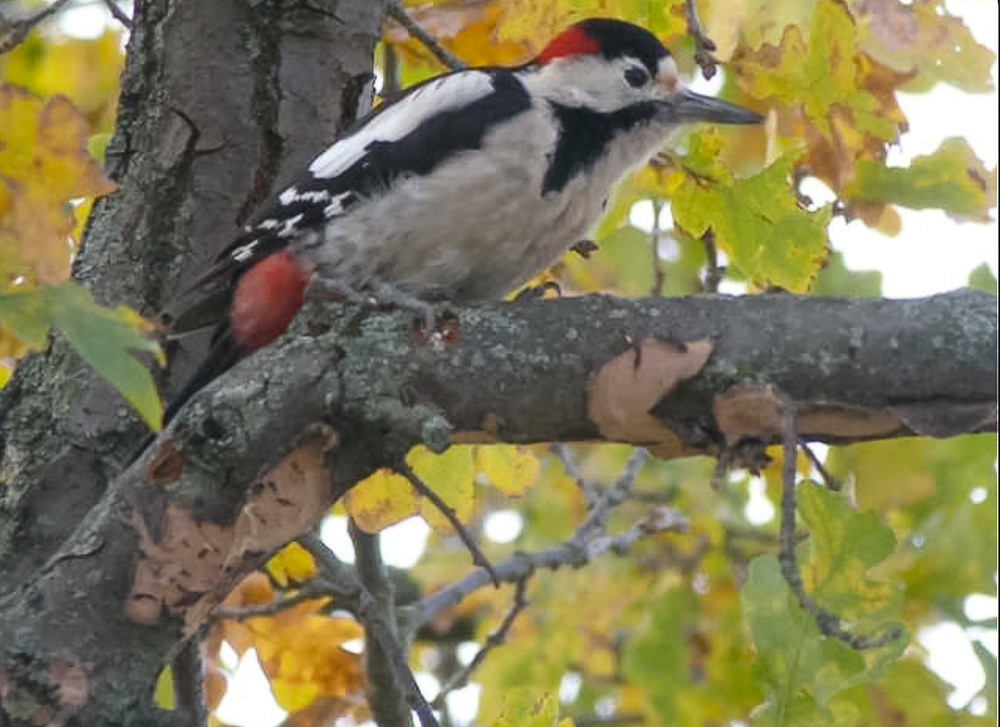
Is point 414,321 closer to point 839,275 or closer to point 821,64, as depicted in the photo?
point 821,64

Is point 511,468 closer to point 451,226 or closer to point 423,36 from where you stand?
point 451,226

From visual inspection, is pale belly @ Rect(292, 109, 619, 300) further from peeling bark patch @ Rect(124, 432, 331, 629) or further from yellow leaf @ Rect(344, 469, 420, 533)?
peeling bark patch @ Rect(124, 432, 331, 629)

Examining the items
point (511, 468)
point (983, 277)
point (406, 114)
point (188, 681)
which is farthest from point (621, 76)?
point (188, 681)

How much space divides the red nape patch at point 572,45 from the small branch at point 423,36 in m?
0.19

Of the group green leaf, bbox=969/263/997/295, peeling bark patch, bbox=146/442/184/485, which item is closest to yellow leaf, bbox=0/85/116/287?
peeling bark patch, bbox=146/442/184/485

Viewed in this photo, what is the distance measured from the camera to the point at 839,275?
4031mm

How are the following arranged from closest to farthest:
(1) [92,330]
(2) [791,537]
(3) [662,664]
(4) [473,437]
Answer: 1. (1) [92,330]
2. (2) [791,537]
3. (4) [473,437]
4. (3) [662,664]

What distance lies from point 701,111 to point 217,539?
1.51 m

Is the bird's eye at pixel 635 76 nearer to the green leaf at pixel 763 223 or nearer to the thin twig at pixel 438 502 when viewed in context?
the green leaf at pixel 763 223

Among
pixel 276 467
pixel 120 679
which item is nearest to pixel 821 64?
pixel 276 467

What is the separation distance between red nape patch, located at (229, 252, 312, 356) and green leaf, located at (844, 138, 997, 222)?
0.96m

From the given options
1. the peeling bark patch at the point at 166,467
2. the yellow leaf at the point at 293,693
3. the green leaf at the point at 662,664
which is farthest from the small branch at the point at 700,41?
the green leaf at the point at 662,664

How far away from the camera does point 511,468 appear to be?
3.33 m

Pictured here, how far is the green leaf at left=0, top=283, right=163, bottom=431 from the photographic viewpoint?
6.25ft
